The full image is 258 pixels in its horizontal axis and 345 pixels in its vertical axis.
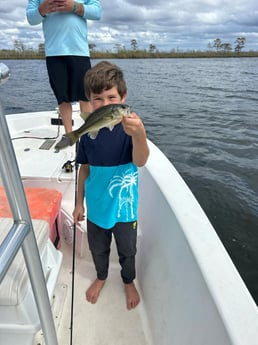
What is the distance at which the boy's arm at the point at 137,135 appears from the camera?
4.00ft

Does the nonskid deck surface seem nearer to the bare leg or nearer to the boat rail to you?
the boat rail

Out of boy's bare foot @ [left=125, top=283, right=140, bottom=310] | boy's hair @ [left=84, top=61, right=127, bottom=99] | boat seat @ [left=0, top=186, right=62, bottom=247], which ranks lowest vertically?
boy's bare foot @ [left=125, top=283, right=140, bottom=310]

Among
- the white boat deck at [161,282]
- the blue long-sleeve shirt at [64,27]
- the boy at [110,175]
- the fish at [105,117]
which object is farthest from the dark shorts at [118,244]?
the blue long-sleeve shirt at [64,27]

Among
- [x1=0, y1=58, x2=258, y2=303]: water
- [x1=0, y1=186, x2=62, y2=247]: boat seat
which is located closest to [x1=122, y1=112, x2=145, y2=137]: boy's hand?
[x1=0, y1=58, x2=258, y2=303]: water

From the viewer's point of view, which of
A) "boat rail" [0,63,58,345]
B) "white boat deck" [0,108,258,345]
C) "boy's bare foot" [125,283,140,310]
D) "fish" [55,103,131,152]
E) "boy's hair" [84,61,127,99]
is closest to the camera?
"boat rail" [0,63,58,345]

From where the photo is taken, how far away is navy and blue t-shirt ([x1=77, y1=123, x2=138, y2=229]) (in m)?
1.55

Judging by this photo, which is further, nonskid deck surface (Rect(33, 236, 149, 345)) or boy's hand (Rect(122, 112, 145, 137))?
nonskid deck surface (Rect(33, 236, 149, 345))

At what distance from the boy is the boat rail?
2.25 feet

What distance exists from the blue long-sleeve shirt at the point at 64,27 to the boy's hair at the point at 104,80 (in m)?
1.35

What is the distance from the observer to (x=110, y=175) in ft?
5.20

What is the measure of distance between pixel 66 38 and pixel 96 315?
2312 millimetres

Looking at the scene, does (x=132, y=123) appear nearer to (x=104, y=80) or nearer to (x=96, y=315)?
(x=104, y=80)

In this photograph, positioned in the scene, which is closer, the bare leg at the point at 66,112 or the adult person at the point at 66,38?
the adult person at the point at 66,38

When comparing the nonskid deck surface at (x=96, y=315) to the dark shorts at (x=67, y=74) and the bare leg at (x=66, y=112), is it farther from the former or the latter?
the dark shorts at (x=67, y=74)
